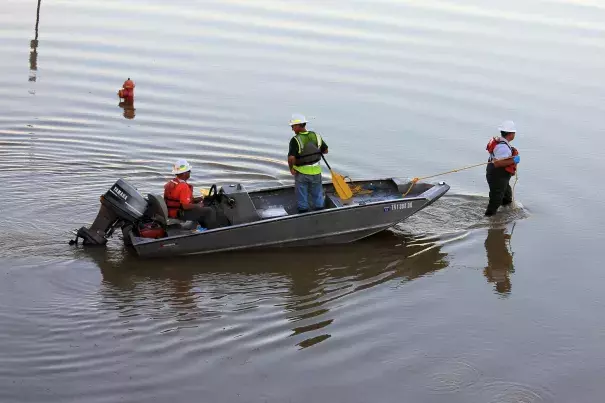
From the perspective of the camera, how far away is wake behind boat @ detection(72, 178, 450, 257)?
495 inches

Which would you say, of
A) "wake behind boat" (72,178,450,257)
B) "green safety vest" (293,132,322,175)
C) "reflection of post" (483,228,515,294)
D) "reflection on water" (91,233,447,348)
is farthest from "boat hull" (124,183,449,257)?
"reflection of post" (483,228,515,294)

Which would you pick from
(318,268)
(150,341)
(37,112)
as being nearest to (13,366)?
(150,341)

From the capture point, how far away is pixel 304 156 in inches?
519

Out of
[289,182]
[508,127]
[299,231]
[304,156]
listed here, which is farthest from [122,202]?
[508,127]

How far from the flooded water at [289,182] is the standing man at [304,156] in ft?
3.62

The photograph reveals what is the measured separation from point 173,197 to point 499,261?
4.96m

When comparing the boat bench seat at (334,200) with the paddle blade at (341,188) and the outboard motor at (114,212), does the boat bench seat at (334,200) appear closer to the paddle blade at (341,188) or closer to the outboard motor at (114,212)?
the paddle blade at (341,188)

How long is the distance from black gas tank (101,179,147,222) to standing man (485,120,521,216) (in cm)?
570

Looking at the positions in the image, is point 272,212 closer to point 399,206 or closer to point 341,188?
point 341,188

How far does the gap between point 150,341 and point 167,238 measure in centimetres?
243

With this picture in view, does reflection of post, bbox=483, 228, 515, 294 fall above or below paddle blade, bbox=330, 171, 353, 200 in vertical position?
below

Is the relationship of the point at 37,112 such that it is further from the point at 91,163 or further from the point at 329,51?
the point at 329,51

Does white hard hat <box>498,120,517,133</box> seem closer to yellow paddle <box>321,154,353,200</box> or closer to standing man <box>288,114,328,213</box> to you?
yellow paddle <box>321,154,353,200</box>

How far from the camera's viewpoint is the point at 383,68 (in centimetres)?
2283
